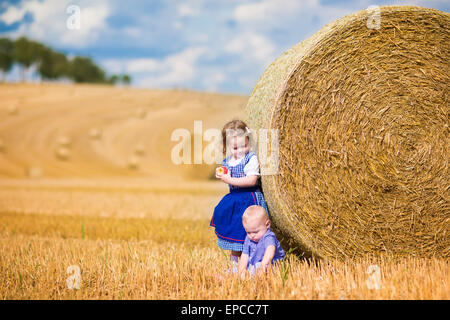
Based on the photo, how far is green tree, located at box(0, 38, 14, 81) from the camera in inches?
1692

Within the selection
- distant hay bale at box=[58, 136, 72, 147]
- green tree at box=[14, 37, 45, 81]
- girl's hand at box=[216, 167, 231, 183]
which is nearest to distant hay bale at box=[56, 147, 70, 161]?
distant hay bale at box=[58, 136, 72, 147]

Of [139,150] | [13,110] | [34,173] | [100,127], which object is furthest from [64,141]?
[13,110]

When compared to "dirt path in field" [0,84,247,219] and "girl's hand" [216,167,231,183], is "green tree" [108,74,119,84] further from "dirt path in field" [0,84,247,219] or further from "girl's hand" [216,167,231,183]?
"girl's hand" [216,167,231,183]

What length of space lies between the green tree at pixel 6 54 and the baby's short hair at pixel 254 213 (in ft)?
150

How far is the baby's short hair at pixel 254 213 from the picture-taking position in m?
3.94

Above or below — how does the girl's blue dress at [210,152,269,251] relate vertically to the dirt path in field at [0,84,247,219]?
below

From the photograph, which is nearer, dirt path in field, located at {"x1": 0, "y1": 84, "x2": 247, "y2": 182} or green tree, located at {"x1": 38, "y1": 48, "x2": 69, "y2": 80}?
dirt path in field, located at {"x1": 0, "y1": 84, "x2": 247, "y2": 182}

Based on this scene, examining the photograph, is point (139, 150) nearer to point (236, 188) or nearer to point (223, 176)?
point (236, 188)

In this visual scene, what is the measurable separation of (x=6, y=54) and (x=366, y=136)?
47833mm

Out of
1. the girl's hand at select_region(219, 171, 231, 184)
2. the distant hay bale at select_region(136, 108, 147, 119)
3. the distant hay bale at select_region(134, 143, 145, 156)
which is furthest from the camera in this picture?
the distant hay bale at select_region(136, 108, 147, 119)
